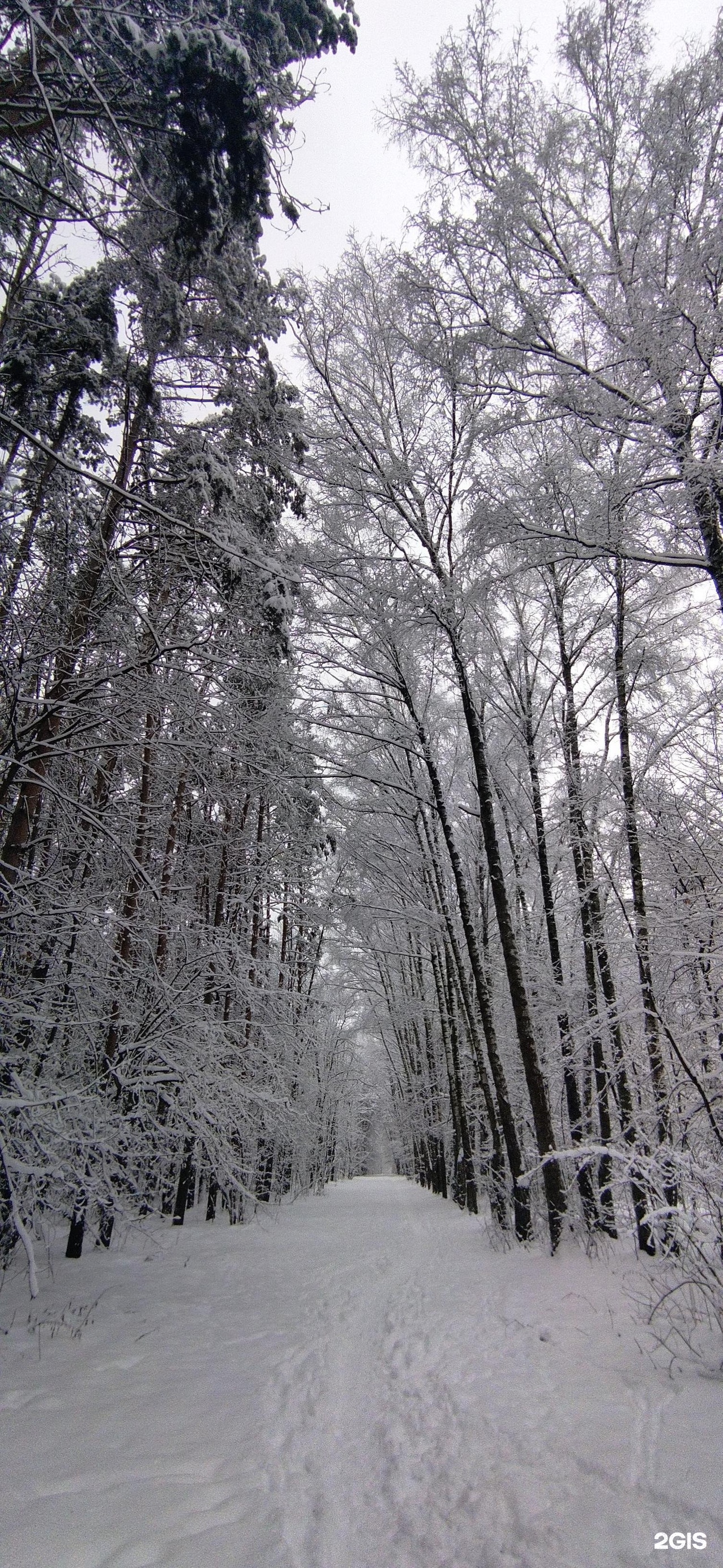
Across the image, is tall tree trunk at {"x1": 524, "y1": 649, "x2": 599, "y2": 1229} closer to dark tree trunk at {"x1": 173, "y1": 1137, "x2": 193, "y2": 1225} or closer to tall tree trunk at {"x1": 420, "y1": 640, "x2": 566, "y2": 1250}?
tall tree trunk at {"x1": 420, "y1": 640, "x2": 566, "y2": 1250}

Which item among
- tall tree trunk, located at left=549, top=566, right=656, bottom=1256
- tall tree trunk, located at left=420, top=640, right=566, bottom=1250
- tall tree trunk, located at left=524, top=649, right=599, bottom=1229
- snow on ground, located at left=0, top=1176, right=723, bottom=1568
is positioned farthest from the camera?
tall tree trunk, located at left=524, top=649, right=599, bottom=1229

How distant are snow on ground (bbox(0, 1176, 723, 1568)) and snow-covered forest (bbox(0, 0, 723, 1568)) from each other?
0.48 metres

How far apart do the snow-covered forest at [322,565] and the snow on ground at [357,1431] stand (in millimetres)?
475

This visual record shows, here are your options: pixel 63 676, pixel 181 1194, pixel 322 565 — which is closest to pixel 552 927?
pixel 322 565

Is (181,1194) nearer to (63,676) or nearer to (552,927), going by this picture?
(552,927)

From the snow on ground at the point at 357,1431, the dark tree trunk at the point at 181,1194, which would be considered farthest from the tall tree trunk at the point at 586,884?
the dark tree trunk at the point at 181,1194

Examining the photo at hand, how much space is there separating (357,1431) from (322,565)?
333 inches

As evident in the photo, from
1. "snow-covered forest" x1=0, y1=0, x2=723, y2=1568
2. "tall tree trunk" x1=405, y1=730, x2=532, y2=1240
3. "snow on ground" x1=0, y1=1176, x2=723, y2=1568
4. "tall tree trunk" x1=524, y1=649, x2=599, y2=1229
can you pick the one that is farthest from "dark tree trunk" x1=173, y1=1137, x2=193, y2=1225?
"tall tree trunk" x1=524, y1=649, x2=599, y2=1229

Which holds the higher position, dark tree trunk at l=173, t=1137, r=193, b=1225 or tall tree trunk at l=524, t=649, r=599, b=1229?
tall tree trunk at l=524, t=649, r=599, b=1229

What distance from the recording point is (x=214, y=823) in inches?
442

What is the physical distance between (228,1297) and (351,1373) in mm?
3022

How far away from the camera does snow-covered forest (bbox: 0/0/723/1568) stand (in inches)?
170

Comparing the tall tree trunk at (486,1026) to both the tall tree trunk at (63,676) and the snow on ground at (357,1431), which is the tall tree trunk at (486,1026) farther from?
the tall tree trunk at (63,676)

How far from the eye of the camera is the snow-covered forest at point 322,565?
170 inches
